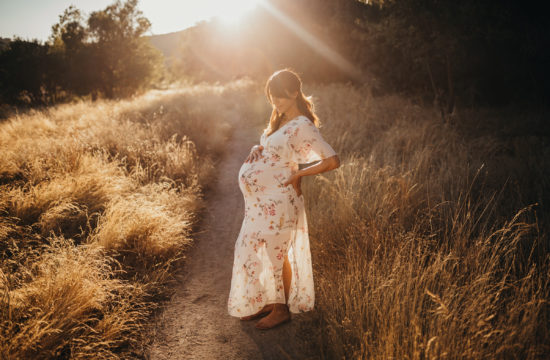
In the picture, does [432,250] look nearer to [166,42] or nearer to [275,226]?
[275,226]

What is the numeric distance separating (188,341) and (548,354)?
2.66 metres

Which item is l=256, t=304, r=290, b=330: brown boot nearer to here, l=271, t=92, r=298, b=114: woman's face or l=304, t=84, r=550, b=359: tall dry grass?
l=304, t=84, r=550, b=359: tall dry grass

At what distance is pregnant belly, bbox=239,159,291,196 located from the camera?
7.57 ft

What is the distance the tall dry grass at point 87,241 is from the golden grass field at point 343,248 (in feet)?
0.07

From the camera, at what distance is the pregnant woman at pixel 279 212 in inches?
88.1

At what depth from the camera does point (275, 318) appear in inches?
100

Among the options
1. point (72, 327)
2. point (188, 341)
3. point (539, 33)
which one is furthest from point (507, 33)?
point (72, 327)

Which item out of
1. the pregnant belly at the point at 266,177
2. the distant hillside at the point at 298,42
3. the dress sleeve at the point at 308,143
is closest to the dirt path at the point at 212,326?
the pregnant belly at the point at 266,177

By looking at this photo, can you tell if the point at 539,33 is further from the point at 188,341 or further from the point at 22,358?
the point at 22,358

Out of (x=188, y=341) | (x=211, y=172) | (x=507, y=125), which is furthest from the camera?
(x=507, y=125)

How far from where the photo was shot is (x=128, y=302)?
8.68 feet

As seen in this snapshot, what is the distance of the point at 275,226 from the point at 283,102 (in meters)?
1.07

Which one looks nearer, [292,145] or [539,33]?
[292,145]

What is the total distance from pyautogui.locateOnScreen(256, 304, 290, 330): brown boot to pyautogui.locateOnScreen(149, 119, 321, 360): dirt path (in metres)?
0.06
